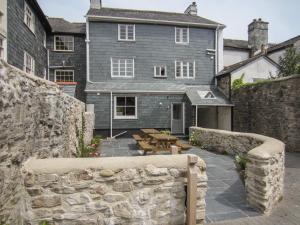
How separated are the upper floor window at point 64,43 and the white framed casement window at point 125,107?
263 inches

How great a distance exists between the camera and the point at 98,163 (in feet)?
10.4

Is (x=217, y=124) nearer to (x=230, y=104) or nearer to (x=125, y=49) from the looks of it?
(x=230, y=104)

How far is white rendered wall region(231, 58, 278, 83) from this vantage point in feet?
53.1

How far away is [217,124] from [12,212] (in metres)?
16.2

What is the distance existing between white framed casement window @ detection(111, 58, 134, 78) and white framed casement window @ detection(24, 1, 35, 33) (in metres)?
5.48

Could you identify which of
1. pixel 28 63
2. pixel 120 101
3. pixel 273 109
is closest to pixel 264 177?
pixel 273 109

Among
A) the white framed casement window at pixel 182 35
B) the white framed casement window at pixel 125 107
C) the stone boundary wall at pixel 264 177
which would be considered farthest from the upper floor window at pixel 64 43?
the stone boundary wall at pixel 264 177

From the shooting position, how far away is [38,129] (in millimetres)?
3822

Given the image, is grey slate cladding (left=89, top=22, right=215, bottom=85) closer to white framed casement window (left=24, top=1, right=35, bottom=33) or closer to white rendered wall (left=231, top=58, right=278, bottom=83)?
white rendered wall (left=231, top=58, right=278, bottom=83)

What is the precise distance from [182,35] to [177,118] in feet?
21.6

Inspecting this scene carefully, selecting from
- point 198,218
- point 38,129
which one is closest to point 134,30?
point 38,129

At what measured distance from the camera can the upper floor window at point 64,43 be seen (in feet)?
59.6

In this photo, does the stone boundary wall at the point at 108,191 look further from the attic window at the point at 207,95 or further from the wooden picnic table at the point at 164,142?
the attic window at the point at 207,95

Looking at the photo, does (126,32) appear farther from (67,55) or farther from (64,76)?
(64,76)
